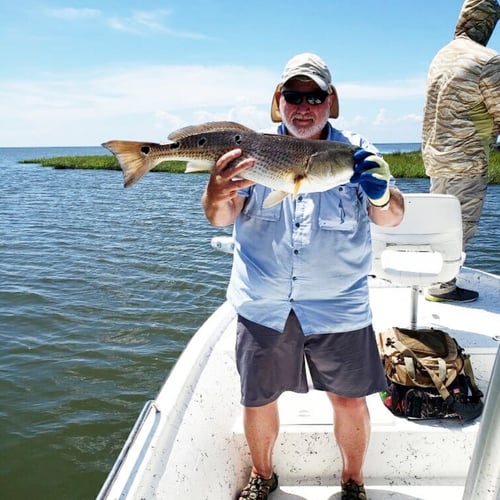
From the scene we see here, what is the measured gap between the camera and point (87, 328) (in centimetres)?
830

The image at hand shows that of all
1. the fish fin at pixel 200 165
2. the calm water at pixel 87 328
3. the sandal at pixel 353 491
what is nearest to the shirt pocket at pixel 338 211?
the fish fin at pixel 200 165

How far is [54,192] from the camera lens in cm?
3077

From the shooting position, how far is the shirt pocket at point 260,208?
102 inches

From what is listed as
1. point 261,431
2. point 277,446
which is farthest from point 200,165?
point 277,446

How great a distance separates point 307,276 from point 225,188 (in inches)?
22.7

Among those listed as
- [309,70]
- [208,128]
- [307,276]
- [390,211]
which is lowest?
[307,276]

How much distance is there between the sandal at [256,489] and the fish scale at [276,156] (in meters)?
1.57

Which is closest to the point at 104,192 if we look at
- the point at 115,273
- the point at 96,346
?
the point at 115,273

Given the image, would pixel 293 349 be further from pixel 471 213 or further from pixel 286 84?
pixel 471 213

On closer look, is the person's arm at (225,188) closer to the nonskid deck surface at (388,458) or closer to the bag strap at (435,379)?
the nonskid deck surface at (388,458)

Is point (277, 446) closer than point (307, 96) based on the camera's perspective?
No

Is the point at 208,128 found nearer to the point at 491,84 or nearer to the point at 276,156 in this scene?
the point at 276,156

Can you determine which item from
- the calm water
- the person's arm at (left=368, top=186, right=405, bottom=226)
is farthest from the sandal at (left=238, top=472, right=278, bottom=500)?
the calm water

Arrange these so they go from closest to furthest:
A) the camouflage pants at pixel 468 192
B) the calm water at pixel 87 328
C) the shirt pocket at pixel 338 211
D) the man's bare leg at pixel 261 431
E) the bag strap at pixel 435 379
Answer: the shirt pocket at pixel 338 211 < the man's bare leg at pixel 261 431 < the bag strap at pixel 435 379 < the camouflage pants at pixel 468 192 < the calm water at pixel 87 328
